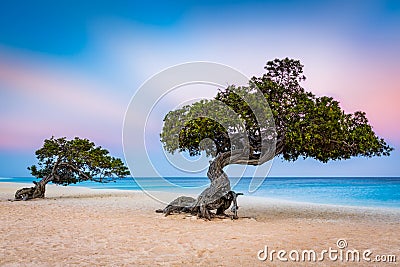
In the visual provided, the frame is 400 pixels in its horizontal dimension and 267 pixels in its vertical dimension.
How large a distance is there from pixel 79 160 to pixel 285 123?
14.0 metres

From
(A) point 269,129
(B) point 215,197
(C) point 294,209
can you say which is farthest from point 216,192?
(C) point 294,209

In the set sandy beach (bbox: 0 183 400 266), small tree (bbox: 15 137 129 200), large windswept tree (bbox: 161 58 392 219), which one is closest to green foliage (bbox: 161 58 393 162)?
large windswept tree (bbox: 161 58 392 219)

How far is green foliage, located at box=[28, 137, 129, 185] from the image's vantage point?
68.7 ft

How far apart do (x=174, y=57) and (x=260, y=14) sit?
4.12 meters

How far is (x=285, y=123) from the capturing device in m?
11.5

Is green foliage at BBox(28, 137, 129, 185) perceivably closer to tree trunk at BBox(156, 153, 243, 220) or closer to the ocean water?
the ocean water

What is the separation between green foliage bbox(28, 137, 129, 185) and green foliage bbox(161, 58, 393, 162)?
9218 mm

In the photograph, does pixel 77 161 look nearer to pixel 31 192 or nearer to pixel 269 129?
pixel 31 192

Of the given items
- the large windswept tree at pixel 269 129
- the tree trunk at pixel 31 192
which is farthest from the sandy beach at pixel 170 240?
the tree trunk at pixel 31 192

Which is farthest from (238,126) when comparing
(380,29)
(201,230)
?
(380,29)

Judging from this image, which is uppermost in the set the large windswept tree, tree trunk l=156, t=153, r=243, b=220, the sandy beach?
the large windswept tree

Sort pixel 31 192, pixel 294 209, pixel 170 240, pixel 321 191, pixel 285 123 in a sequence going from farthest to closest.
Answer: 1. pixel 321 191
2. pixel 31 192
3. pixel 294 209
4. pixel 285 123
5. pixel 170 240

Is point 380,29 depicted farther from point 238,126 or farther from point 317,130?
point 238,126

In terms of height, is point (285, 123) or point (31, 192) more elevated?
point (285, 123)
